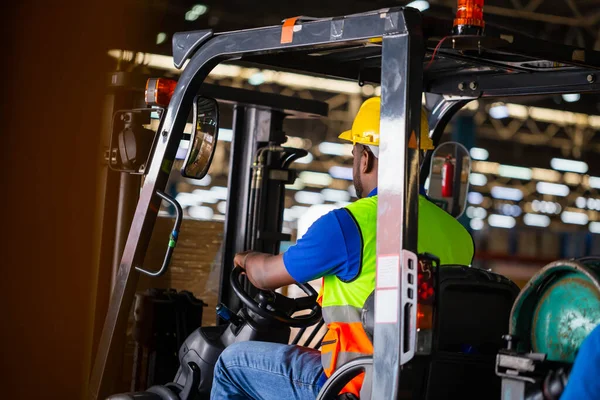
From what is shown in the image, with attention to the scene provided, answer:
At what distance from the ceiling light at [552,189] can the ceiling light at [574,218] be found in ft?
1.74

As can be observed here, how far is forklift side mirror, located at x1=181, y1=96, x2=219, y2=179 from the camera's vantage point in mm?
3553

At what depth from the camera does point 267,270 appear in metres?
3.38

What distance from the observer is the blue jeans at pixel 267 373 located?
3.39 m

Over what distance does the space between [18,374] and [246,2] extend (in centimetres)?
1182

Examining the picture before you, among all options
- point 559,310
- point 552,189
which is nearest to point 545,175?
point 552,189

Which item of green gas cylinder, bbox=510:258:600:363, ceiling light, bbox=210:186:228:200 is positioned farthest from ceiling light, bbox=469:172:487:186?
green gas cylinder, bbox=510:258:600:363

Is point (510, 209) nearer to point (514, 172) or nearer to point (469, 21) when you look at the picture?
point (514, 172)

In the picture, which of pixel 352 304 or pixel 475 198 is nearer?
pixel 352 304

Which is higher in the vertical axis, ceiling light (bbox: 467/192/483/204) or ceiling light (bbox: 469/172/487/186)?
ceiling light (bbox: 469/172/487/186)

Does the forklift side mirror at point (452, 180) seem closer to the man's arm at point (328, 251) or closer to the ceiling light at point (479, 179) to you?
the man's arm at point (328, 251)

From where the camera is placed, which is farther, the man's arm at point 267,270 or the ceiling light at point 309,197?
the ceiling light at point 309,197

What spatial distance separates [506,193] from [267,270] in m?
21.4

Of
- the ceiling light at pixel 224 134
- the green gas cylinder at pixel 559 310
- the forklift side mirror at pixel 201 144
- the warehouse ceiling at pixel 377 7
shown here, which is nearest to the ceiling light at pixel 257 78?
the ceiling light at pixel 224 134

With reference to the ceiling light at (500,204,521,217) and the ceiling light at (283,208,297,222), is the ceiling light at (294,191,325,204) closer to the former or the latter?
the ceiling light at (283,208,297,222)
